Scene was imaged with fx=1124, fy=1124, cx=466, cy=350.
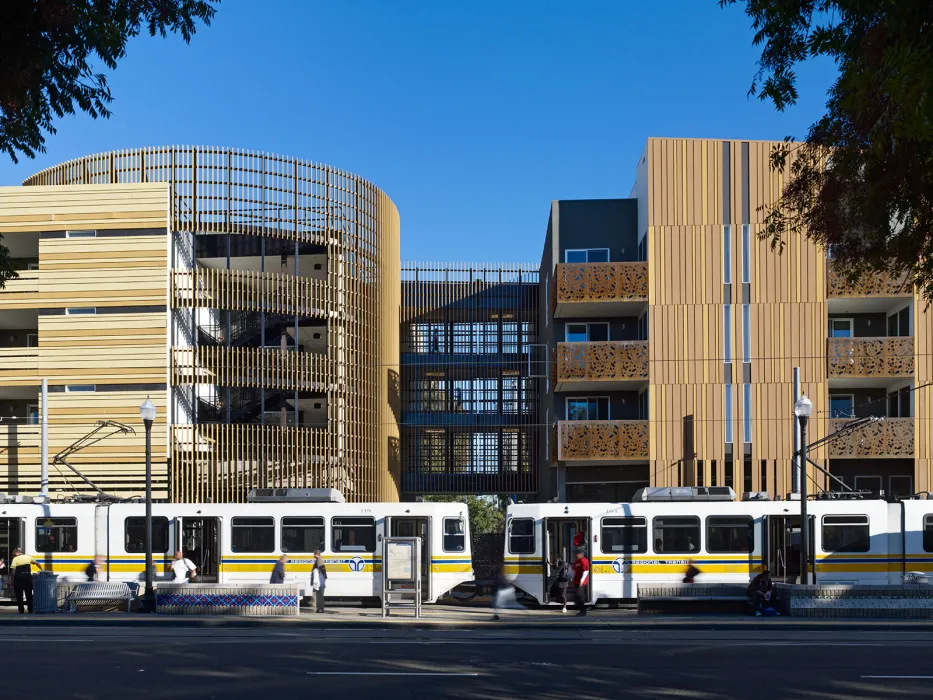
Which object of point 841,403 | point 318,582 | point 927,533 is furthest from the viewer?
point 841,403

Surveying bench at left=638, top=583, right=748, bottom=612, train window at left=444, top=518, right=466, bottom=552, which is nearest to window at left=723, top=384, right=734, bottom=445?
bench at left=638, top=583, right=748, bottom=612

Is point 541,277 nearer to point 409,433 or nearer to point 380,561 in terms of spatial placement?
point 409,433

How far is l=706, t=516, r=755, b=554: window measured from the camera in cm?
2759

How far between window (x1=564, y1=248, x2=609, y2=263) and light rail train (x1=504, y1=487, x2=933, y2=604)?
52.4ft

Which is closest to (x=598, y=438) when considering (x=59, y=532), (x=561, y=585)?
(x=561, y=585)

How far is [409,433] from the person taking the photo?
1876 inches

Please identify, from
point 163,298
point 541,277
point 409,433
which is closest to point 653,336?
point 541,277

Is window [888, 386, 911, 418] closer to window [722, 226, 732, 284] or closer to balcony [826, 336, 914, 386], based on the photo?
balcony [826, 336, 914, 386]

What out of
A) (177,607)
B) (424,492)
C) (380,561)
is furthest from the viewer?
(424,492)

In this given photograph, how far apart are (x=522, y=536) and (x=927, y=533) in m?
9.86

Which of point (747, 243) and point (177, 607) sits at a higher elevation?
point (747, 243)

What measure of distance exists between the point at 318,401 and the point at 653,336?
12684 mm

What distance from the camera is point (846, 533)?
27.6 meters

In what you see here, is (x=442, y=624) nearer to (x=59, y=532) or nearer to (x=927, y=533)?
(x=59, y=532)
